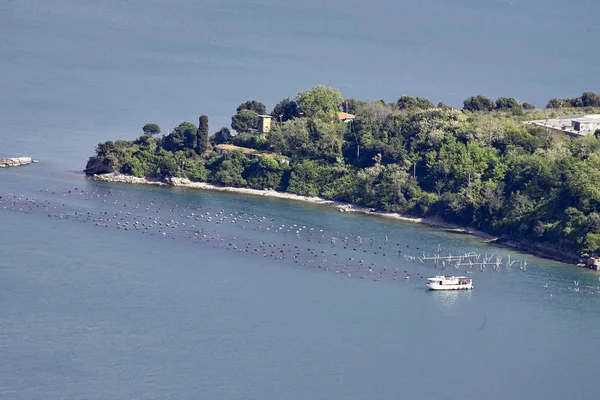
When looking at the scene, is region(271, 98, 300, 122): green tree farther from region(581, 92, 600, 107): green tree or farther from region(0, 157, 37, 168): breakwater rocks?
region(581, 92, 600, 107): green tree

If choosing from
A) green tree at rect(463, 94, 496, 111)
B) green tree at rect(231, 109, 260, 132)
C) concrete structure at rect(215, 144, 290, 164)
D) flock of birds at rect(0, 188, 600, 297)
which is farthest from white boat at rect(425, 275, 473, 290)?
green tree at rect(231, 109, 260, 132)

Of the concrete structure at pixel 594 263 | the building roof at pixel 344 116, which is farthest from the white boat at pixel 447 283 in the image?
the building roof at pixel 344 116

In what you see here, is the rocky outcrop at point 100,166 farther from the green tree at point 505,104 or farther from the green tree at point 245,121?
the green tree at point 505,104

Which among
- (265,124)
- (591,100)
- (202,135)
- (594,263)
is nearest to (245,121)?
(265,124)

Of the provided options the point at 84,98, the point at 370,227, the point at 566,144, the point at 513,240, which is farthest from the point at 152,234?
the point at 84,98

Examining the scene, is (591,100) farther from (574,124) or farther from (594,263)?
(594,263)

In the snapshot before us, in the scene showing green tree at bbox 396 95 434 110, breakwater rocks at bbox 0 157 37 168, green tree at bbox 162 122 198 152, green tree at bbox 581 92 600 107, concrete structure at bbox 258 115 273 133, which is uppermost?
green tree at bbox 581 92 600 107

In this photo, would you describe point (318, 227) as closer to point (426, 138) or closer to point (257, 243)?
point (257, 243)
